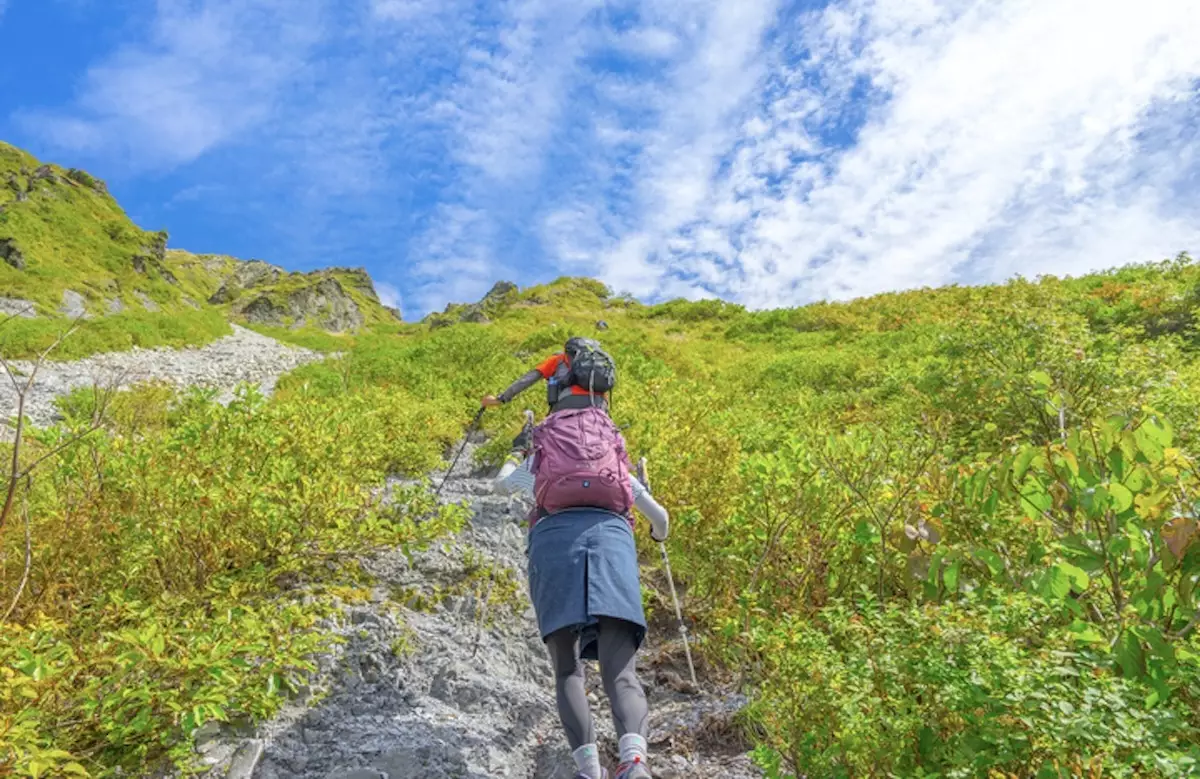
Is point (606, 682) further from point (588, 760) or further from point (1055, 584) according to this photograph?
point (1055, 584)

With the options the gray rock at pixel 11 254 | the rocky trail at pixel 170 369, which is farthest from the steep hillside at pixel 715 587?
the gray rock at pixel 11 254

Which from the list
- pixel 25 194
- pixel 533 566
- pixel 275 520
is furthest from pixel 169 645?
pixel 25 194

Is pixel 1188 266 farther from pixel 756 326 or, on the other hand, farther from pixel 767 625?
pixel 767 625

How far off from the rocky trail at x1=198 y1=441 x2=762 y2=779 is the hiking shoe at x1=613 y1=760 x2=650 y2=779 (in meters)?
1.01

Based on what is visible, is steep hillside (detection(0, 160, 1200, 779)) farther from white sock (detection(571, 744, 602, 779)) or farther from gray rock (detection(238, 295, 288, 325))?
gray rock (detection(238, 295, 288, 325))

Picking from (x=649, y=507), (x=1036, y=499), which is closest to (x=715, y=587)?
(x=649, y=507)

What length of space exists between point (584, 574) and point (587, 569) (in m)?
0.03

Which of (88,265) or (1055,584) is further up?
(88,265)

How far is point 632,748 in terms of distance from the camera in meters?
2.89

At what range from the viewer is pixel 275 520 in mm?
4672

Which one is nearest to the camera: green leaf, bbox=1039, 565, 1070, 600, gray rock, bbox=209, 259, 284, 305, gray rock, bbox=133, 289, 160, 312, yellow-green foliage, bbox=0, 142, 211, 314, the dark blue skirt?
green leaf, bbox=1039, 565, 1070, 600

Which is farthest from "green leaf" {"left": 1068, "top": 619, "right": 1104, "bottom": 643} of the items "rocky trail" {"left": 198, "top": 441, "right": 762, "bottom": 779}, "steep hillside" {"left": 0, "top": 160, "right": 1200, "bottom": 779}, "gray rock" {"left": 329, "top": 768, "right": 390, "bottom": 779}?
"gray rock" {"left": 329, "top": 768, "right": 390, "bottom": 779}

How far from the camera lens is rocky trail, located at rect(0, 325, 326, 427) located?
11875mm

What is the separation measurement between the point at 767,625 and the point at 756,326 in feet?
70.8
